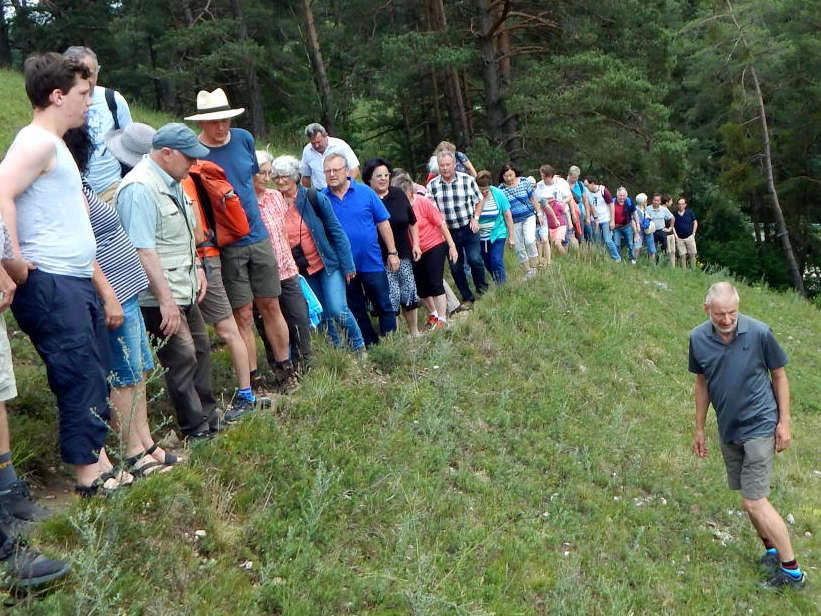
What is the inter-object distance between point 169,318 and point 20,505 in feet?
4.44

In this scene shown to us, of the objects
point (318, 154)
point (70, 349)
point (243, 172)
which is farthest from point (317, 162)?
point (70, 349)

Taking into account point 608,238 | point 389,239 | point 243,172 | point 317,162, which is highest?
point 243,172

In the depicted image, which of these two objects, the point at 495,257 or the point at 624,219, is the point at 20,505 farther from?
the point at 624,219

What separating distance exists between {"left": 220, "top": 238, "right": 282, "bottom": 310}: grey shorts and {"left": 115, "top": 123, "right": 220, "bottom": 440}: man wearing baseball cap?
0.65 meters

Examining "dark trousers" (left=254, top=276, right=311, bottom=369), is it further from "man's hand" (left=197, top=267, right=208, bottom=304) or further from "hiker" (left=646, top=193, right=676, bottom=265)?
"hiker" (left=646, top=193, right=676, bottom=265)

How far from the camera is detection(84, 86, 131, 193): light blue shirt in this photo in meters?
5.48

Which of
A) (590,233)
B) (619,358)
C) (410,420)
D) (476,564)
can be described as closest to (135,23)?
(590,233)

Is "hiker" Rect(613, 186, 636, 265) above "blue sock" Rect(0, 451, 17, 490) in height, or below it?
below

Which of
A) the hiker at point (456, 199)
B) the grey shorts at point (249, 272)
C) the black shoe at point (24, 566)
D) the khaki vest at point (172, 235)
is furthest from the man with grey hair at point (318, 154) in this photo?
the black shoe at point (24, 566)

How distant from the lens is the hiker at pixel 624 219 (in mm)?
16859

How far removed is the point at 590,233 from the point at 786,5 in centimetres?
2388

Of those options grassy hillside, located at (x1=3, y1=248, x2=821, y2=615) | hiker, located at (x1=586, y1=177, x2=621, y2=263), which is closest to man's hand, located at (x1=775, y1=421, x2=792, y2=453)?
grassy hillside, located at (x1=3, y1=248, x2=821, y2=615)

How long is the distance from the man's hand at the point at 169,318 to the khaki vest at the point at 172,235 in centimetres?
25

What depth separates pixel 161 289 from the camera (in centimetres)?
471
